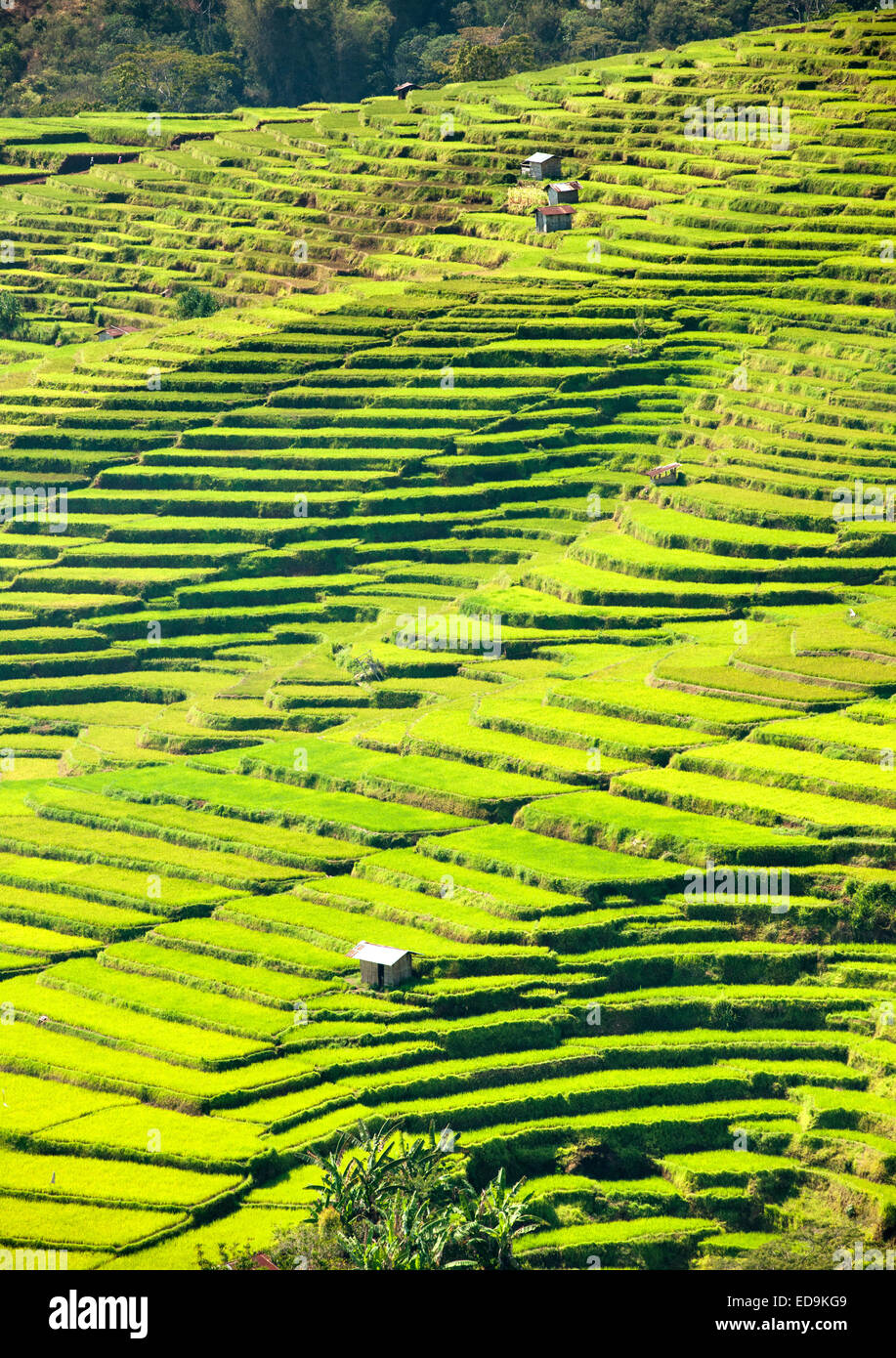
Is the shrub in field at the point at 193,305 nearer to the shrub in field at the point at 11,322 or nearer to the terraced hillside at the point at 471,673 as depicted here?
the terraced hillside at the point at 471,673

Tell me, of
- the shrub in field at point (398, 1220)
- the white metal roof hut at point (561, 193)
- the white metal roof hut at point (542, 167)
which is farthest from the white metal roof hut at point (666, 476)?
the shrub in field at point (398, 1220)

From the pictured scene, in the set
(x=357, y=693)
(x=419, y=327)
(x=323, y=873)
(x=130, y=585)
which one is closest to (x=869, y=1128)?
(x=323, y=873)

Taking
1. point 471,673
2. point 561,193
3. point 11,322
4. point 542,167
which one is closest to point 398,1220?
point 471,673

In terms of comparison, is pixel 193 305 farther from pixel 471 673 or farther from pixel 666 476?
pixel 471 673

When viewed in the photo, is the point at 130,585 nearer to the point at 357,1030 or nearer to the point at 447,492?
the point at 447,492

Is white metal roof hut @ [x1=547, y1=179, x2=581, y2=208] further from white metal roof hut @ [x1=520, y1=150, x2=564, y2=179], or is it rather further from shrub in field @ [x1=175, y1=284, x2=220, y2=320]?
shrub in field @ [x1=175, y1=284, x2=220, y2=320]
